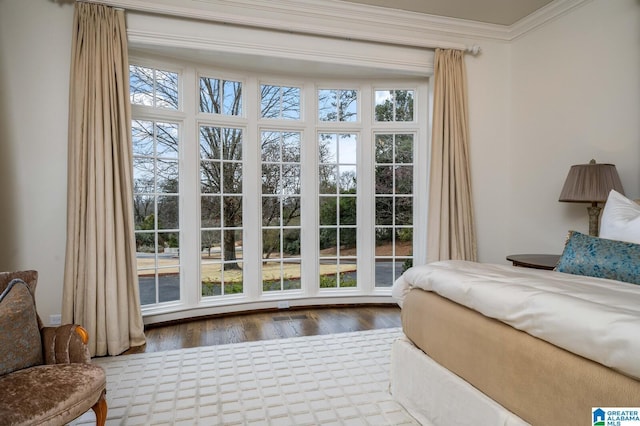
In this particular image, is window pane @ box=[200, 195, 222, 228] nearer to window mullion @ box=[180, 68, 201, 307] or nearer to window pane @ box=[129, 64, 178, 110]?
window mullion @ box=[180, 68, 201, 307]

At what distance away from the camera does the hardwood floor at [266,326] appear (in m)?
3.21

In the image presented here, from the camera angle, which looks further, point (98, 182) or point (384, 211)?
point (384, 211)

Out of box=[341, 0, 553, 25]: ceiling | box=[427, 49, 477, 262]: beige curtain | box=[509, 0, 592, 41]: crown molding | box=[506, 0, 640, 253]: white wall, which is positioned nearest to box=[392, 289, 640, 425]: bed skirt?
box=[427, 49, 477, 262]: beige curtain

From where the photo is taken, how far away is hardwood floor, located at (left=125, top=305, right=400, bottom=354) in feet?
10.5

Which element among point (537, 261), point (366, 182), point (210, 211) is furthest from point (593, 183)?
point (210, 211)

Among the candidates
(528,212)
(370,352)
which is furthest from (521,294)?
(528,212)

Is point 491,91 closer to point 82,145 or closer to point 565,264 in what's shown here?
point 565,264

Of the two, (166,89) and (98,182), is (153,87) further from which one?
(98,182)

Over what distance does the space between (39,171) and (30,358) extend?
182 centimetres

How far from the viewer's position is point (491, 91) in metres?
4.07

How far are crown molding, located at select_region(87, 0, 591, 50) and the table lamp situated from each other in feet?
5.29

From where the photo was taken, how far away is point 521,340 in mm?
1335

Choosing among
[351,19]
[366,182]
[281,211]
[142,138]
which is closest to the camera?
[142,138]

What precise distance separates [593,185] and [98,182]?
3.83 meters
